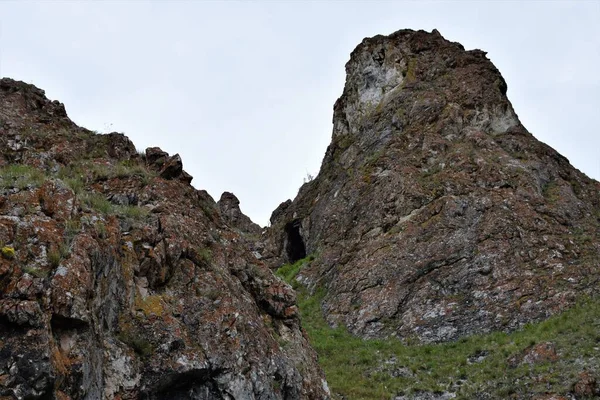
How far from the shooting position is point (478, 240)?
88.2 feet

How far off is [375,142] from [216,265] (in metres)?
25.7

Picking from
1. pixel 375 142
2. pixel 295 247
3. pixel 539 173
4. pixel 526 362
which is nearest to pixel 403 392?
pixel 526 362

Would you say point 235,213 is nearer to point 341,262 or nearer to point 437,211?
point 341,262

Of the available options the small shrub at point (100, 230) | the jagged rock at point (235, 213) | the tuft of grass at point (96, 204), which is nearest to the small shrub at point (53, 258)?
the small shrub at point (100, 230)

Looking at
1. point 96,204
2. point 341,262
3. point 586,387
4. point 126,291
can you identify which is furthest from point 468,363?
point 96,204

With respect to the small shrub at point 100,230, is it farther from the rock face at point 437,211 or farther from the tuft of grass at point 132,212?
the rock face at point 437,211

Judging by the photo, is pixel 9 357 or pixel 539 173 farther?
pixel 539 173

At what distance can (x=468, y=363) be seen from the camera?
20.4 meters

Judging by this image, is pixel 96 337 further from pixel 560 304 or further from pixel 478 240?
pixel 478 240

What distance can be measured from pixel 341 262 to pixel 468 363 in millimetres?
11683

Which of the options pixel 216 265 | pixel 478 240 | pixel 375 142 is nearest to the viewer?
pixel 216 265

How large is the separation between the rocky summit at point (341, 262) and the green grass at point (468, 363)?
9 centimetres

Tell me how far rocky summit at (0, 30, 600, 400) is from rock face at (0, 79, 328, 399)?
0.12ft

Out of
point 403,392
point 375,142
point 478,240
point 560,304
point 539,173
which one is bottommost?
point 403,392
